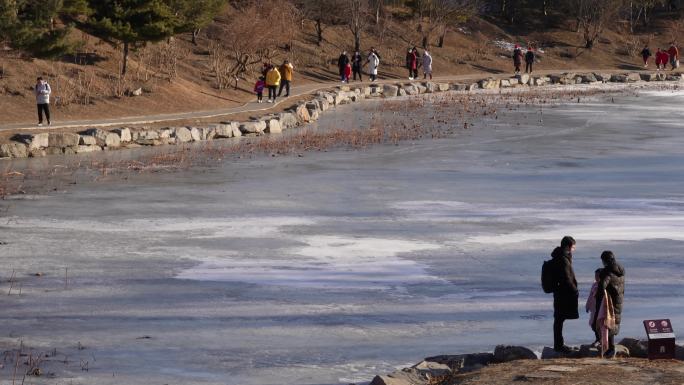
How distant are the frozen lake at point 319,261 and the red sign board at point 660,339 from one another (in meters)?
1.46

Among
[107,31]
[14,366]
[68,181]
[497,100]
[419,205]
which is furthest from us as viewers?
[497,100]

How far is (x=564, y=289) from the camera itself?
1078 cm

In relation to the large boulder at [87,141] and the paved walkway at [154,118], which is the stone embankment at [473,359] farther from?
the paved walkway at [154,118]

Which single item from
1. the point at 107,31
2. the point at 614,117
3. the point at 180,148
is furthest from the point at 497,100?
the point at 180,148

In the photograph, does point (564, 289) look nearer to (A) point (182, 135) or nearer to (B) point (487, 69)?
(A) point (182, 135)

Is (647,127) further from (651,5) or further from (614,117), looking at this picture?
(651,5)

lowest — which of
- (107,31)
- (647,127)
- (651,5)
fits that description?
(647,127)

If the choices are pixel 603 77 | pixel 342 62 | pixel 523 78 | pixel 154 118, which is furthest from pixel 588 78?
pixel 154 118

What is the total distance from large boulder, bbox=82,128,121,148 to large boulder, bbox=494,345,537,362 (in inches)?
763

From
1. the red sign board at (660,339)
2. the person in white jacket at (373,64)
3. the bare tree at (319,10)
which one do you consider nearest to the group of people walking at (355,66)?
the person in white jacket at (373,64)

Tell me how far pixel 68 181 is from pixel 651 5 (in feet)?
181

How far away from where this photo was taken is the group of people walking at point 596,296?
10.2 m

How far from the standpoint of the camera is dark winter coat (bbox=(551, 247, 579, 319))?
1073cm

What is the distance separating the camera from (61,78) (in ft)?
110
